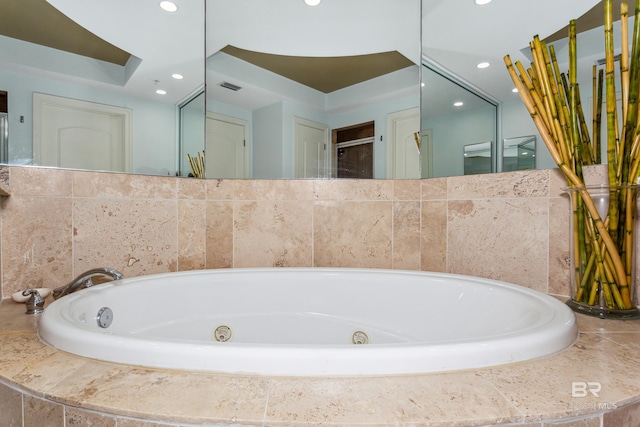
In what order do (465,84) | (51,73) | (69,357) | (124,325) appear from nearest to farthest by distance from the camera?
(69,357) < (124,325) < (51,73) < (465,84)

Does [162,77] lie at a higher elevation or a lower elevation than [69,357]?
higher

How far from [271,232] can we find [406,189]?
0.76 m

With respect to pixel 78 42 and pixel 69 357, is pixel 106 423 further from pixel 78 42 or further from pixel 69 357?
pixel 78 42

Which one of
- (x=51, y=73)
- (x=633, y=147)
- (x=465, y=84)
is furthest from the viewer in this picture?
(x=465, y=84)

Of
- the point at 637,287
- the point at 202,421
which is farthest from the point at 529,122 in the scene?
the point at 202,421

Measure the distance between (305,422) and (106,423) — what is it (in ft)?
1.08

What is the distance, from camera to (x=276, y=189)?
1.80m

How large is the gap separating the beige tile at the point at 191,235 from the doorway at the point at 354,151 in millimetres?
757

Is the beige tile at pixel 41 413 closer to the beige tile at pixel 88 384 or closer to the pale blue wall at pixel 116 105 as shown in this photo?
the beige tile at pixel 88 384

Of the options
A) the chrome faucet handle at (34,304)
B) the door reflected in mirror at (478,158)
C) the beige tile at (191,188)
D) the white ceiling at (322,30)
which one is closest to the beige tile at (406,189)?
the door reflected in mirror at (478,158)

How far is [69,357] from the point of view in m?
0.72

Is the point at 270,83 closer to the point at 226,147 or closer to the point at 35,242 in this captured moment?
the point at 226,147

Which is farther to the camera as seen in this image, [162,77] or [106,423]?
[162,77]

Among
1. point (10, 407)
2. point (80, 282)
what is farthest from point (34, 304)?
point (10, 407)
